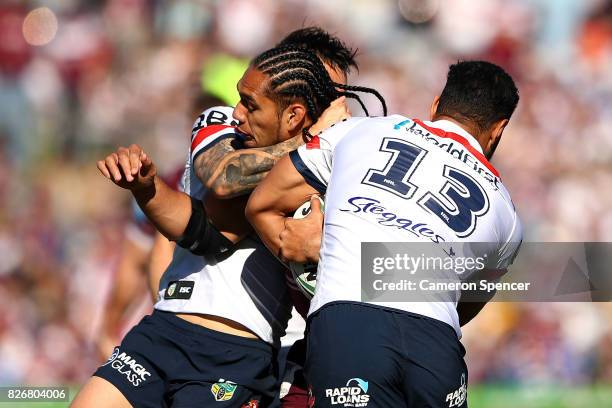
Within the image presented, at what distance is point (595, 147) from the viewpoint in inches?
342

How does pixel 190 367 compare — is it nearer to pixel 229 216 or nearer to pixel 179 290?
pixel 179 290

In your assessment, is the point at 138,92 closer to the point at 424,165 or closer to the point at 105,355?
the point at 105,355

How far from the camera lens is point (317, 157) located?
3201 millimetres

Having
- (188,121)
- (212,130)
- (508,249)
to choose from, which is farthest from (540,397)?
(212,130)

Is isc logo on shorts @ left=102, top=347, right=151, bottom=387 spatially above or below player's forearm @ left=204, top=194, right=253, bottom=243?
below

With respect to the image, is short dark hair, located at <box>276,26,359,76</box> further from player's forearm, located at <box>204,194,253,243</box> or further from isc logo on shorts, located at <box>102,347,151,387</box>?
isc logo on shorts, located at <box>102,347,151,387</box>

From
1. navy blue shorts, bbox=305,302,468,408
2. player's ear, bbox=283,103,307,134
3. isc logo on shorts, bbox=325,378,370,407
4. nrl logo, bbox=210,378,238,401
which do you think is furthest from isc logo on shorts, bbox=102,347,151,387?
player's ear, bbox=283,103,307,134

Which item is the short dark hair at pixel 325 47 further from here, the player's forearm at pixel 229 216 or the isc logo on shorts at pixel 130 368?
the isc logo on shorts at pixel 130 368

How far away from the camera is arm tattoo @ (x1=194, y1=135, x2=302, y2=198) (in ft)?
11.4

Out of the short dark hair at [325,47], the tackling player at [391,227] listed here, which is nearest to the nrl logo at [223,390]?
the tackling player at [391,227]

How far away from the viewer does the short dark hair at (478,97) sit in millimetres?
3443

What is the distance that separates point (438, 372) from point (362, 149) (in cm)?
78

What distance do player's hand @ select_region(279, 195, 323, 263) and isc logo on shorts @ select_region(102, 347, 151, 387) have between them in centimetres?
77

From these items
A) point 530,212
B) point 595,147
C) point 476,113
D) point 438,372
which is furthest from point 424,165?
point 595,147
